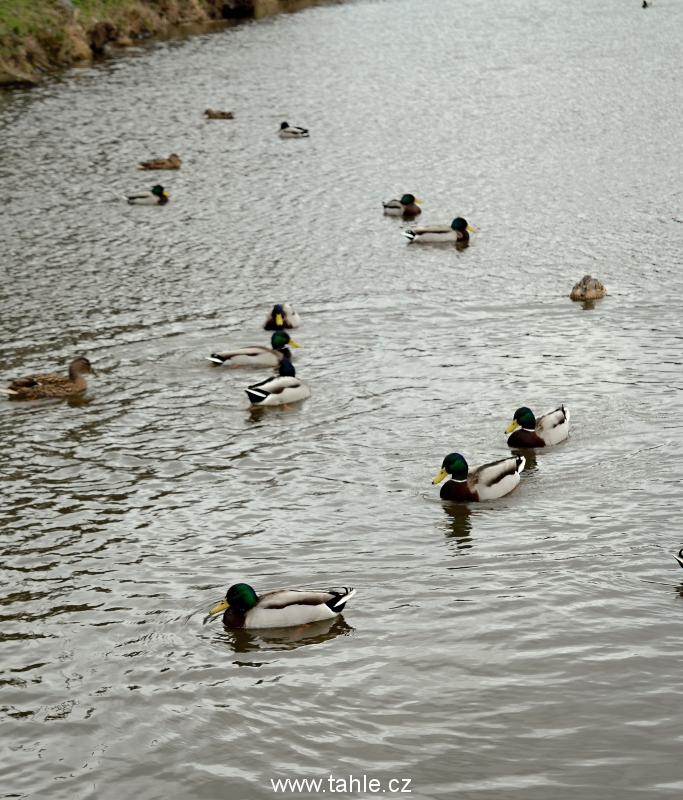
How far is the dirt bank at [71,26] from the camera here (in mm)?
44906

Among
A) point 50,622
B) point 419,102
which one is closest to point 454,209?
point 419,102

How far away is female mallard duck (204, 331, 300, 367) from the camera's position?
18.8 m

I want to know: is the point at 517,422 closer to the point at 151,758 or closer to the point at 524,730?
the point at 524,730

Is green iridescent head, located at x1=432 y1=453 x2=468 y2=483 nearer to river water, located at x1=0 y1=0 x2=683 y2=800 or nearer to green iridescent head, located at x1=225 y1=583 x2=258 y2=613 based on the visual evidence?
river water, located at x1=0 y1=0 x2=683 y2=800

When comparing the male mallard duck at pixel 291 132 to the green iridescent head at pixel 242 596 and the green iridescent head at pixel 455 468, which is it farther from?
the green iridescent head at pixel 242 596

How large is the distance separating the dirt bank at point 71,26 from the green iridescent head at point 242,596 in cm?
3717

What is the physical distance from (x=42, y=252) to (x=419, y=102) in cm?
2011

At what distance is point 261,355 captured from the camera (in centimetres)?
1875

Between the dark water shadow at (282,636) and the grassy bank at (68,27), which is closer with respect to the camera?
the dark water shadow at (282,636)

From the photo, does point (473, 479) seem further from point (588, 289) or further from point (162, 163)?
point (162, 163)


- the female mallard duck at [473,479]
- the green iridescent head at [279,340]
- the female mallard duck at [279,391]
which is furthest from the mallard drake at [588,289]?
the female mallard duck at [473,479]

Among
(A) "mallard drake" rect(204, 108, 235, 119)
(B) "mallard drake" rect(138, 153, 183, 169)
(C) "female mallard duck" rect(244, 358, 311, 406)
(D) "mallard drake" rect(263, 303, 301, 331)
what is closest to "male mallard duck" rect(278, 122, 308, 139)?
(A) "mallard drake" rect(204, 108, 235, 119)

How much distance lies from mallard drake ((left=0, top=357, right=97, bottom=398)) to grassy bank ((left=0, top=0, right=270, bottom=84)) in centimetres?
2958

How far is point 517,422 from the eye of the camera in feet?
49.7
